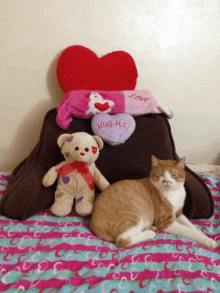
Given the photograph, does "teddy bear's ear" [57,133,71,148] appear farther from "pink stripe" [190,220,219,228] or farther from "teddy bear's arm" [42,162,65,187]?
"pink stripe" [190,220,219,228]

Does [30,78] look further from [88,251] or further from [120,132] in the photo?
[88,251]

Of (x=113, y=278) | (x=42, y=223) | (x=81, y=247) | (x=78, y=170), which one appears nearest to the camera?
(x=113, y=278)

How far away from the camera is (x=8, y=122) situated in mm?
1574

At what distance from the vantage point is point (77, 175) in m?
1.17

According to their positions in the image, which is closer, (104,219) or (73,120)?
(104,219)

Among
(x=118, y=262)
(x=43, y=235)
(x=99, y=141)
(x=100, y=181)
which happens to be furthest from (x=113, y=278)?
(x=99, y=141)

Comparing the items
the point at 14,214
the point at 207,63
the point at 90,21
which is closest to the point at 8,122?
the point at 14,214

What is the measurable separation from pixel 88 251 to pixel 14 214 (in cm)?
41

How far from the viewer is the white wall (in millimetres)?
1404

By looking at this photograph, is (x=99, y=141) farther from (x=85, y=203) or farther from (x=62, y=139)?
→ (x=85, y=203)

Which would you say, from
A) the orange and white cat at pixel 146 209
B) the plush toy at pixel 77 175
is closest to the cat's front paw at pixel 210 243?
the orange and white cat at pixel 146 209

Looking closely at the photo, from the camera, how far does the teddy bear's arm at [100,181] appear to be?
119 cm

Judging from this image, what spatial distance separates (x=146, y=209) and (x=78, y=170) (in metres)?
0.39

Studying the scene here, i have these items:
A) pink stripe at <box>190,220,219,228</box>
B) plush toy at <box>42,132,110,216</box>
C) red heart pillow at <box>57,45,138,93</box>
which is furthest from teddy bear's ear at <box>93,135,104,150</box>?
pink stripe at <box>190,220,219,228</box>
